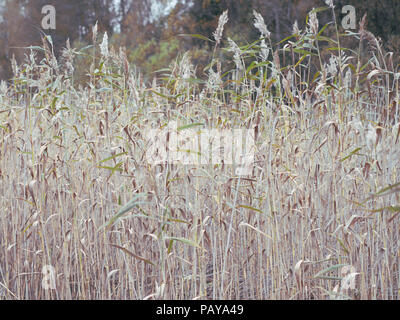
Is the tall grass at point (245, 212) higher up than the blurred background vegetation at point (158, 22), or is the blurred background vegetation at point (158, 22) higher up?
the blurred background vegetation at point (158, 22)

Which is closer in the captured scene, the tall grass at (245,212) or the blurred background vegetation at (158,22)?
the tall grass at (245,212)

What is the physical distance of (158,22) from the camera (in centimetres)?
1304

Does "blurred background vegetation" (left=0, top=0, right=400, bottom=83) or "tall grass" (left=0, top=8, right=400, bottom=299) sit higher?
"blurred background vegetation" (left=0, top=0, right=400, bottom=83)

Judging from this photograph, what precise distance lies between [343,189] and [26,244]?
1799mm

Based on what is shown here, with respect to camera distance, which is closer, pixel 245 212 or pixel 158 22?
pixel 245 212

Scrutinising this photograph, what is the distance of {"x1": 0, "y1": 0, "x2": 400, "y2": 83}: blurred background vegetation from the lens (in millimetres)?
8406

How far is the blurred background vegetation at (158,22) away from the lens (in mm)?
8406

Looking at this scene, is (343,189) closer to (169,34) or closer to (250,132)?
(250,132)

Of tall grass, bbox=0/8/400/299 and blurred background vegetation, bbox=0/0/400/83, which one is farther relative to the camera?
blurred background vegetation, bbox=0/0/400/83

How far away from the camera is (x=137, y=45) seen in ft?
43.7

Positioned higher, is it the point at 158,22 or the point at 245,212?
the point at 158,22
